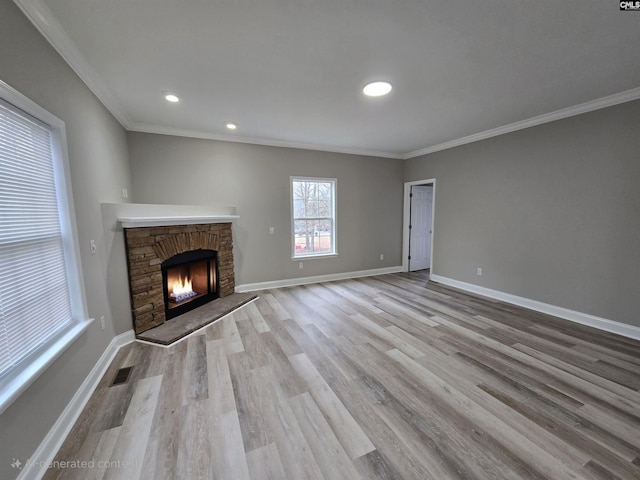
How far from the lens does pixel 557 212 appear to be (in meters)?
3.28

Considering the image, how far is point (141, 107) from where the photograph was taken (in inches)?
117

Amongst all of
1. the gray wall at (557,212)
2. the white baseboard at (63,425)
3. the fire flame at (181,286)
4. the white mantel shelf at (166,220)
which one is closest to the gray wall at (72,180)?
the white baseboard at (63,425)

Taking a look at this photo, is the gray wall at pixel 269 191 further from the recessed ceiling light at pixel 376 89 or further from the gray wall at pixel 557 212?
the recessed ceiling light at pixel 376 89

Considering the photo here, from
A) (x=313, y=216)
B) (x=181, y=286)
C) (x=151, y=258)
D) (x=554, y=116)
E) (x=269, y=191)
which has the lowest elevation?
(x=181, y=286)

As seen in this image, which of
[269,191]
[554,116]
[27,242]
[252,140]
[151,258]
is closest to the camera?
[27,242]

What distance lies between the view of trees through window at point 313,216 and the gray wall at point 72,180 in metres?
2.74

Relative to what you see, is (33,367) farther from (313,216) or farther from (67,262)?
(313,216)

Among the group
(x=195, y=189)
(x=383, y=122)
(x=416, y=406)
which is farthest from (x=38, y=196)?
(x=383, y=122)

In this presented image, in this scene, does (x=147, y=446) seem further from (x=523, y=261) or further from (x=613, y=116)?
(x=613, y=116)

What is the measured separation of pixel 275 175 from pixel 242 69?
2310mm

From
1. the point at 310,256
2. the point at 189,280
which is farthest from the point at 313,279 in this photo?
the point at 189,280

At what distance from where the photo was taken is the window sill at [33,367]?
1.15 m

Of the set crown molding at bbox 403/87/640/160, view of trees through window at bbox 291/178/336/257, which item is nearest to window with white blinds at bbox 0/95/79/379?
view of trees through window at bbox 291/178/336/257

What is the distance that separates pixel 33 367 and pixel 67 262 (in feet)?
2.61
